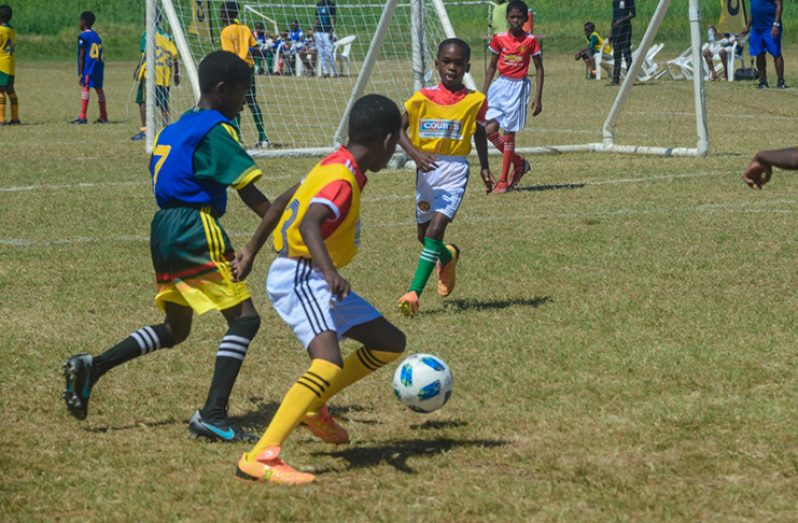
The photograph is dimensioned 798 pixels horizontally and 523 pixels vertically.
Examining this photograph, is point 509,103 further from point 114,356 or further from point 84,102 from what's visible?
point 84,102

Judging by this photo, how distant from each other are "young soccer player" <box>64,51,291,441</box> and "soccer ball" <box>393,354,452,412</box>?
659 millimetres

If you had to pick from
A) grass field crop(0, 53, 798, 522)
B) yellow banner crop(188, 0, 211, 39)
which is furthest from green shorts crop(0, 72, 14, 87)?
grass field crop(0, 53, 798, 522)

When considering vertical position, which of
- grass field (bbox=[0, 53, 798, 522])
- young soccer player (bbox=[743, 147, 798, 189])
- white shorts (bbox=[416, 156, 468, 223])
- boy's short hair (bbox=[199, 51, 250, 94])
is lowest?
grass field (bbox=[0, 53, 798, 522])

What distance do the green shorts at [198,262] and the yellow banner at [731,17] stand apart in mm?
14347

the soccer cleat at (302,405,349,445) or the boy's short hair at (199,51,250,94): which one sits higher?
the boy's short hair at (199,51,250,94)

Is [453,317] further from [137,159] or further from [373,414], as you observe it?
[137,159]

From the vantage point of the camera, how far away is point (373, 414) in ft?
17.8

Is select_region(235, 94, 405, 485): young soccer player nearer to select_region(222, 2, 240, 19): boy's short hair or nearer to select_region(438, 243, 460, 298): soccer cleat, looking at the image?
select_region(438, 243, 460, 298): soccer cleat

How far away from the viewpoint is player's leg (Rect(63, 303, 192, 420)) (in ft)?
17.1

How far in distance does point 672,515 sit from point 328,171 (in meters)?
1.78

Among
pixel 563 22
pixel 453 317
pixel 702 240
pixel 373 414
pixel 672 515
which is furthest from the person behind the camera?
pixel 563 22

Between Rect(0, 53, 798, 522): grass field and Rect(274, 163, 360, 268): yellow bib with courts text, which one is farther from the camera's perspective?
Rect(274, 163, 360, 268): yellow bib with courts text

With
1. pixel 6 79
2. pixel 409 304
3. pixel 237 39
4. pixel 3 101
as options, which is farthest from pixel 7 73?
pixel 409 304

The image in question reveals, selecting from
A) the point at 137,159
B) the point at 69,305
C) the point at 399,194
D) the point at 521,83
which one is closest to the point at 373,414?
the point at 69,305
